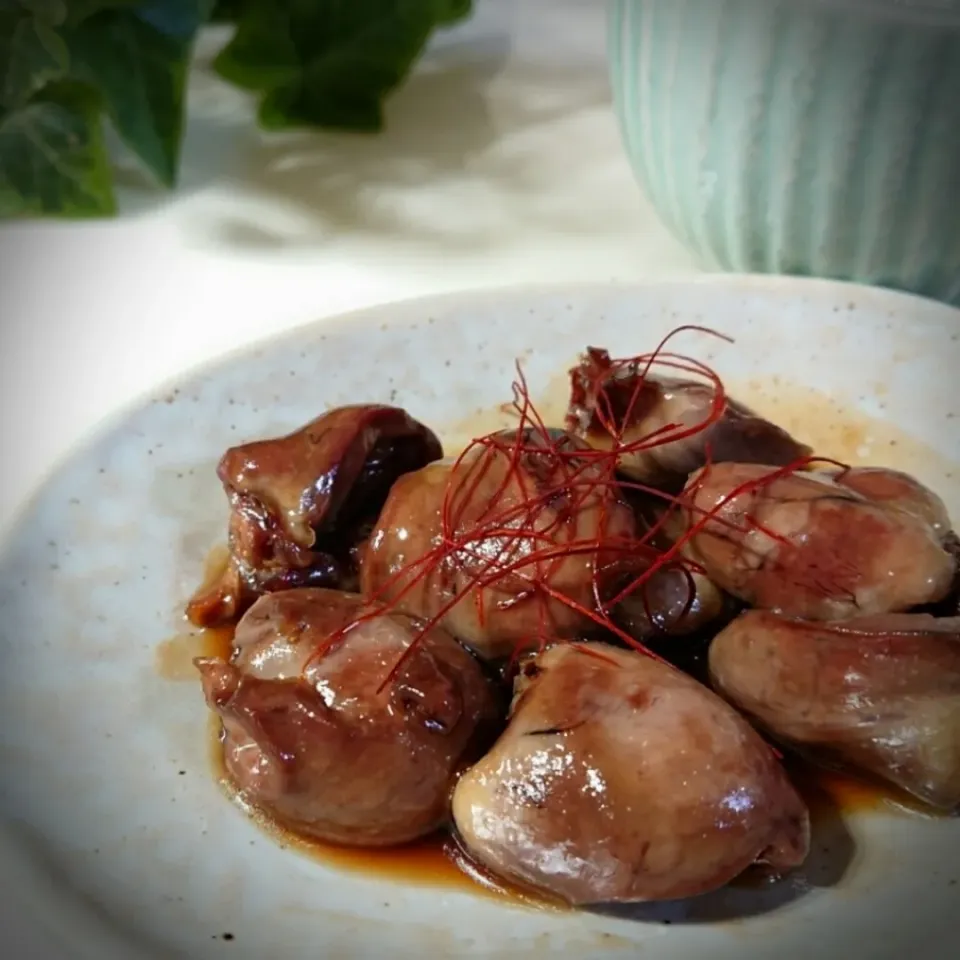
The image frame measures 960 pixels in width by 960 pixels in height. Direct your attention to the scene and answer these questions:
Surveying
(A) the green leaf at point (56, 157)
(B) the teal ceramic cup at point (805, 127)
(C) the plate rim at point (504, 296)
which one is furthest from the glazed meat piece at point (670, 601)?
(A) the green leaf at point (56, 157)

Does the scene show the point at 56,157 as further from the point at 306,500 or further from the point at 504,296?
the point at 306,500

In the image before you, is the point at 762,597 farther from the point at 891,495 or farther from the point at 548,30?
the point at 548,30

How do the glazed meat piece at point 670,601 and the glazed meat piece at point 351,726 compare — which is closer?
the glazed meat piece at point 351,726

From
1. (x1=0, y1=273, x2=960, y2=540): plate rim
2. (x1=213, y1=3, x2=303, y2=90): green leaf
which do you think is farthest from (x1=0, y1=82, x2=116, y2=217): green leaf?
(x1=0, y1=273, x2=960, y2=540): plate rim

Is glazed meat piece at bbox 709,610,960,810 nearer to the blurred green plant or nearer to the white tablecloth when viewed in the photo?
the white tablecloth

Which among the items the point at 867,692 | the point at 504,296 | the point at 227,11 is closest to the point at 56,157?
the point at 227,11

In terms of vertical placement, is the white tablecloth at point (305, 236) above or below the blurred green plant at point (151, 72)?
below

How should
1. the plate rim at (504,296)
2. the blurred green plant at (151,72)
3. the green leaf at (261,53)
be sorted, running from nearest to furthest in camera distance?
the plate rim at (504,296)
the blurred green plant at (151,72)
the green leaf at (261,53)

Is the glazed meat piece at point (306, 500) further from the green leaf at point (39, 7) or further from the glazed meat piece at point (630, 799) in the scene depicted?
the green leaf at point (39, 7)
